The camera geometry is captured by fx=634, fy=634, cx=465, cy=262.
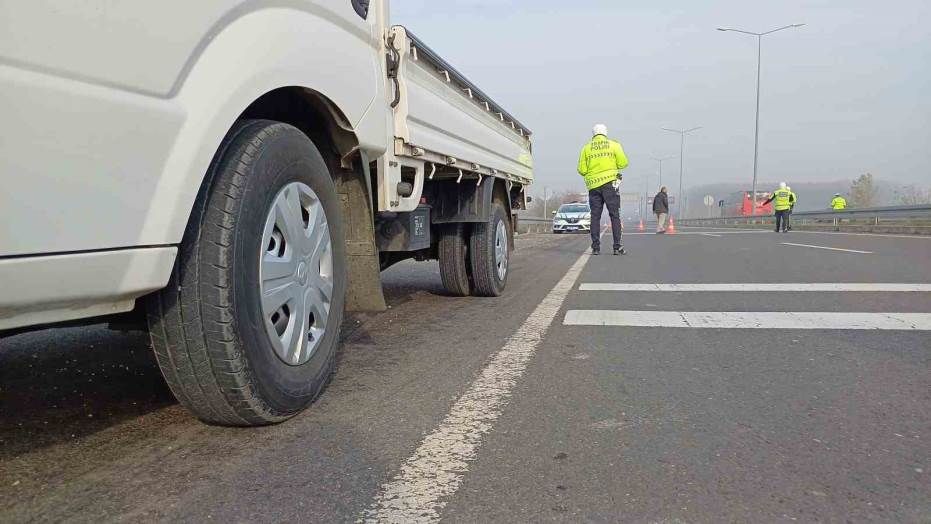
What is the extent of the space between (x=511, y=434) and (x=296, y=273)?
0.95 m

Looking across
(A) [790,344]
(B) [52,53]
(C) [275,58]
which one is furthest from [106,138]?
(A) [790,344]

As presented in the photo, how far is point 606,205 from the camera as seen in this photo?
10.5 metres

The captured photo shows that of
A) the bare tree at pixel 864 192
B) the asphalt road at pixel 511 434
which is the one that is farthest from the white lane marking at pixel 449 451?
the bare tree at pixel 864 192

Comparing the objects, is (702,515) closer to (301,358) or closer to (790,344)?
(301,358)

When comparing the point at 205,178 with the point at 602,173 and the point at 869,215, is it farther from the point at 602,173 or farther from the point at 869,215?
the point at 869,215

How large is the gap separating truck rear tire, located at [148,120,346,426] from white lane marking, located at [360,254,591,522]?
54 cm

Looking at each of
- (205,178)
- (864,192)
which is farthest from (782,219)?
(864,192)

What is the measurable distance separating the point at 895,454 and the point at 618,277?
4963 millimetres

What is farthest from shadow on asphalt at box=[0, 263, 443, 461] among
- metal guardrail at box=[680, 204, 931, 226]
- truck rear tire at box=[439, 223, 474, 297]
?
metal guardrail at box=[680, 204, 931, 226]

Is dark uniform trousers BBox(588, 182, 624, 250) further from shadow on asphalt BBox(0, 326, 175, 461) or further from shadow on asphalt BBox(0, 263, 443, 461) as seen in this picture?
shadow on asphalt BBox(0, 326, 175, 461)

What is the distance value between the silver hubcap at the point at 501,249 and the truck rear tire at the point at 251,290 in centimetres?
326

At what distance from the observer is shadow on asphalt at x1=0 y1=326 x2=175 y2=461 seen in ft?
7.24

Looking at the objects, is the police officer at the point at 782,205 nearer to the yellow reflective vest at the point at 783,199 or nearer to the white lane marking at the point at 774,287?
the yellow reflective vest at the point at 783,199

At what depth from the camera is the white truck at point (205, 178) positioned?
1.37 m
